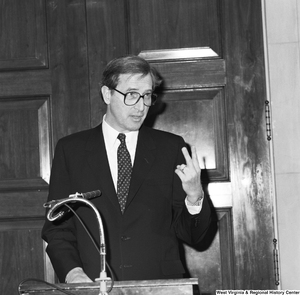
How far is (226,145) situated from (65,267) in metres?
1.23

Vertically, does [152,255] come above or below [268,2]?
below

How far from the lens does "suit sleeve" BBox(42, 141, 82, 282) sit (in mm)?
2447

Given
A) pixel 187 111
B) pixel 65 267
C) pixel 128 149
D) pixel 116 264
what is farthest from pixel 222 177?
pixel 65 267

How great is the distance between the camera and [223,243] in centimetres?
322

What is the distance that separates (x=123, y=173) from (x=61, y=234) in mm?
385

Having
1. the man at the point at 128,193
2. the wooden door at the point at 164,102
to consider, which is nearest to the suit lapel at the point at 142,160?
the man at the point at 128,193

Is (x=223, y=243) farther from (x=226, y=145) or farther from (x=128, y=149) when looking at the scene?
(x=128, y=149)

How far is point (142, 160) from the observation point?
8.82ft

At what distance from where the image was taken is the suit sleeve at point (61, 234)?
96.3 inches

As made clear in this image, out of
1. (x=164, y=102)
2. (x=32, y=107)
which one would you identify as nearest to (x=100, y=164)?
(x=164, y=102)

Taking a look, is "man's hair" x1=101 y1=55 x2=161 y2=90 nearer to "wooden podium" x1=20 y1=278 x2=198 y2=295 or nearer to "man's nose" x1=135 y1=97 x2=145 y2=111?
"man's nose" x1=135 y1=97 x2=145 y2=111

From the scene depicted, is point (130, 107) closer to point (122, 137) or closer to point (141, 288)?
point (122, 137)

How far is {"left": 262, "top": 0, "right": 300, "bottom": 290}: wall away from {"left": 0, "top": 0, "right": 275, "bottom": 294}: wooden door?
7 cm

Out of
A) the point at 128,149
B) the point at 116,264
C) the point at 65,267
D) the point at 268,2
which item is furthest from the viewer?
the point at 268,2
